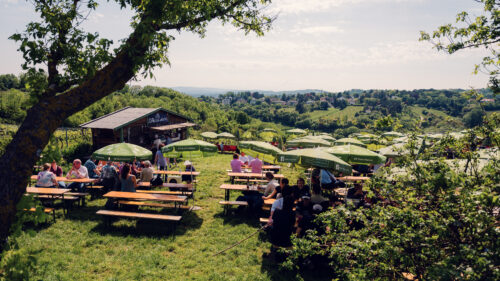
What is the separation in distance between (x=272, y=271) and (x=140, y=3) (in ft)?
19.2

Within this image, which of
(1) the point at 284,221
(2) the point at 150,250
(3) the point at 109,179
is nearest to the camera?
(1) the point at 284,221

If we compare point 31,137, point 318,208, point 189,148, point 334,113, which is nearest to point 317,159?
point 318,208

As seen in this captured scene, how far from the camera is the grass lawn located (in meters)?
5.74

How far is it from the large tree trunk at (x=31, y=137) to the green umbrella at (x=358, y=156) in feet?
28.7

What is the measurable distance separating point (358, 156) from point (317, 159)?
224cm

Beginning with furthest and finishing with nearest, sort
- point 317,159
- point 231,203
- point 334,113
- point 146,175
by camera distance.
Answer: point 334,113 → point 146,175 → point 231,203 → point 317,159

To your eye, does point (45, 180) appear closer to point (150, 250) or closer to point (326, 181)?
point (150, 250)

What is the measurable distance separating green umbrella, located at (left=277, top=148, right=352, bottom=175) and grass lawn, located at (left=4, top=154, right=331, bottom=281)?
2.42 m

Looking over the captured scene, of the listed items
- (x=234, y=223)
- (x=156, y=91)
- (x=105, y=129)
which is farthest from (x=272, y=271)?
(x=156, y=91)

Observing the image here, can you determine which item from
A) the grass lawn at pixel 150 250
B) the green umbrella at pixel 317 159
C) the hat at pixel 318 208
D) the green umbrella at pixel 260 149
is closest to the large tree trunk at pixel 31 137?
the grass lawn at pixel 150 250

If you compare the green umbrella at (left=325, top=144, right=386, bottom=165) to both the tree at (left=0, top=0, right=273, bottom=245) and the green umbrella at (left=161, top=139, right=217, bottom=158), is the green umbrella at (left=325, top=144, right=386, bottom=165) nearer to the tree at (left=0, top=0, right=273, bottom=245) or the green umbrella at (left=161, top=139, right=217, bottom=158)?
the green umbrella at (left=161, top=139, right=217, bottom=158)

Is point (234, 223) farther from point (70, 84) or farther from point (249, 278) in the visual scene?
point (70, 84)

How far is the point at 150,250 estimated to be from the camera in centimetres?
667

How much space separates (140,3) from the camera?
3918 mm
